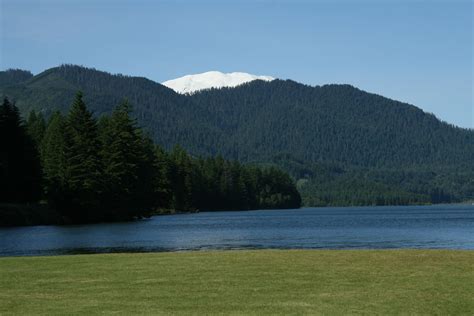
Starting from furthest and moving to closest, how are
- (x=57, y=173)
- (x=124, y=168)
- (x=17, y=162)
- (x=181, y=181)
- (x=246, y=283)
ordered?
1. (x=181, y=181)
2. (x=124, y=168)
3. (x=57, y=173)
4. (x=17, y=162)
5. (x=246, y=283)

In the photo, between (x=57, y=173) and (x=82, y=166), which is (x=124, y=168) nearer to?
(x=82, y=166)

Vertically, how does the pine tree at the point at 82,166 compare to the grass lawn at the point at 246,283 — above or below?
above

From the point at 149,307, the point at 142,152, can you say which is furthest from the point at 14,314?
the point at 142,152

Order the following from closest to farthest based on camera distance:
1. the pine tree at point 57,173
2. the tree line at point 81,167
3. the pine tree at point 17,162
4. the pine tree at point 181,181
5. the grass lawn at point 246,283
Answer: the grass lawn at point 246,283 < the pine tree at point 17,162 < the tree line at point 81,167 < the pine tree at point 57,173 < the pine tree at point 181,181

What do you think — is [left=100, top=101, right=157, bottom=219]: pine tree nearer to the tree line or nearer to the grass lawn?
the tree line

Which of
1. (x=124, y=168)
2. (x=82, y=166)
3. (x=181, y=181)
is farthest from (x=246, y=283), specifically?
(x=181, y=181)

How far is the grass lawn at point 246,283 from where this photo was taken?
2125 cm

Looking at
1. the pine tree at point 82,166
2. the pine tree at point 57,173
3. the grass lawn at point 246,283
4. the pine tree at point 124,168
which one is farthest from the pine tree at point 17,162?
the grass lawn at point 246,283

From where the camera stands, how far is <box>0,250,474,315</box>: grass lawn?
21250 mm

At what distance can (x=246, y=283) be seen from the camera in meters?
25.3

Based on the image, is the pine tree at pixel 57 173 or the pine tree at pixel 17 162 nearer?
the pine tree at pixel 17 162

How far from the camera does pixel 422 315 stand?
20016 mm

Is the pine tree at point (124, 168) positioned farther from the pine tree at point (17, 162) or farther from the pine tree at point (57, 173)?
the pine tree at point (17, 162)

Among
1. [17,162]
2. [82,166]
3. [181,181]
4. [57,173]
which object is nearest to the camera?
[17,162]
